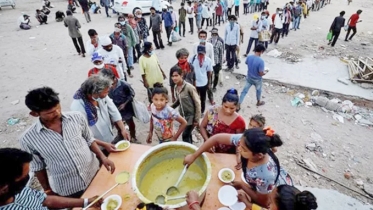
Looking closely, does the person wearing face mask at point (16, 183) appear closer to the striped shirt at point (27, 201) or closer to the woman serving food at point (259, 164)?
the striped shirt at point (27, 201)

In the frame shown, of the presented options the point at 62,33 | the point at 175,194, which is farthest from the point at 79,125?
the point at 62,33

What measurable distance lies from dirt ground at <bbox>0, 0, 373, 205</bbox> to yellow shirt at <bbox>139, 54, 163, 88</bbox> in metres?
1.07

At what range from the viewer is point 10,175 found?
4.50 feet

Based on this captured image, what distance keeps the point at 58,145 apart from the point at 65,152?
0.09 m

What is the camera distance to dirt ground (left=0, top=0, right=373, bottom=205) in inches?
159

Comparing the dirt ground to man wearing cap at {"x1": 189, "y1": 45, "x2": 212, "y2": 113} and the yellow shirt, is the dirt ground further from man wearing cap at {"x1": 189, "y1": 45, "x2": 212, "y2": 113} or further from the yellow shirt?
man wearing cap at {"x1": 189, "y1": 45, "x2": 212, "y2": 113}

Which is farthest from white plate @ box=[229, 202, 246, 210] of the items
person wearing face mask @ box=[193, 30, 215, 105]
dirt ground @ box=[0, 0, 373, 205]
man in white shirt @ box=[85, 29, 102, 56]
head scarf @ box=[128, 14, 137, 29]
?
head scarf @ box=[128, 14, 137, 29]

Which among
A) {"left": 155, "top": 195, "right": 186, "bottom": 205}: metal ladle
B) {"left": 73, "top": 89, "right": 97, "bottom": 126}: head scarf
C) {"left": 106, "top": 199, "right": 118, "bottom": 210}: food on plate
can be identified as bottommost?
{"left": 106, "top": 199, "right": 118, "bottom": 210}: food on plate

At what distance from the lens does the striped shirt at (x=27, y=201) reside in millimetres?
1466

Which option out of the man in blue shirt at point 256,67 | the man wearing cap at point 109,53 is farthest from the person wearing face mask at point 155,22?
the man in blue shirt at point 256,67

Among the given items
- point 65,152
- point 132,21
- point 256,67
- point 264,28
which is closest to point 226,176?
point 65,152

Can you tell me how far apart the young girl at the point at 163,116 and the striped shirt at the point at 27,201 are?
1606mm

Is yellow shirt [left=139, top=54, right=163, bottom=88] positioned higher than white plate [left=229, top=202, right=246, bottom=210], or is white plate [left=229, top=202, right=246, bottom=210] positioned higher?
yellow shirt [left=139, top=54, right=163, bottom=88]

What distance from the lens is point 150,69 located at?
181 inches
